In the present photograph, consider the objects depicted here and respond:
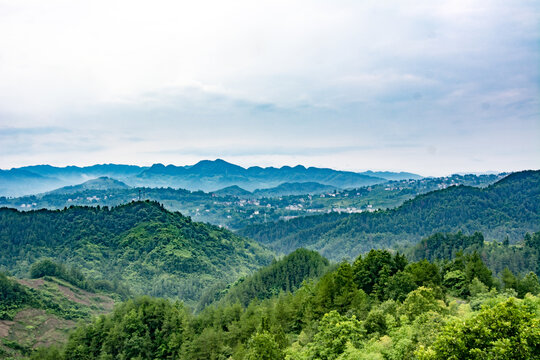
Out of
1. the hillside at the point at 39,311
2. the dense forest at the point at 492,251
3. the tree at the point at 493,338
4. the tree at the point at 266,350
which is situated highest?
the tree at the point at 493,338

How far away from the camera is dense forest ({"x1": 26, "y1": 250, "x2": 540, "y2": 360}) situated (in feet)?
66.1

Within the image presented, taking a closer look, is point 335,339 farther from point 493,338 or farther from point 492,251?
point 492,251

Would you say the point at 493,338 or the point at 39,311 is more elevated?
the point at 493,338

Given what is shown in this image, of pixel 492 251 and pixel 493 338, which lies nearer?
pixel 493 338

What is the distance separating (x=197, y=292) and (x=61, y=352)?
12224 centimetres

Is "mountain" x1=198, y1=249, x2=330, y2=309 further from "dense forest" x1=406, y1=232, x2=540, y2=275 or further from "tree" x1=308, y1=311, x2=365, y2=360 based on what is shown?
"tree" x1=308, y1=311, x2=365, y2=360

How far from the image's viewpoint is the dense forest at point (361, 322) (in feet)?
66.1

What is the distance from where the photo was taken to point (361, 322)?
40156 millimetres

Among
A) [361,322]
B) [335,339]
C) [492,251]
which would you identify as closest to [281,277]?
[492,251]

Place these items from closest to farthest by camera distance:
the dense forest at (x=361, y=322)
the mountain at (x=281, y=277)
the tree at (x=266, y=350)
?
the dense forest at (x=361, y=322)
the tree at (x=266, y=350)
the mountain at (x=281, y=277)

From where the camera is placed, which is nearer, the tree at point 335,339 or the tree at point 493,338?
the tree at point 493,338

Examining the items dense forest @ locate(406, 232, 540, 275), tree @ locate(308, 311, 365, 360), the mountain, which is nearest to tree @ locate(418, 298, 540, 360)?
tree @ locate(308, 311, 365, 360)

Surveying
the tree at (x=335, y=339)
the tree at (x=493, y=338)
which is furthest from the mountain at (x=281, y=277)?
the tree at (x=493, y=338)

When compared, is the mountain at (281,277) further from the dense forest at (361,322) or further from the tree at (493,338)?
the tree at (493,338)
